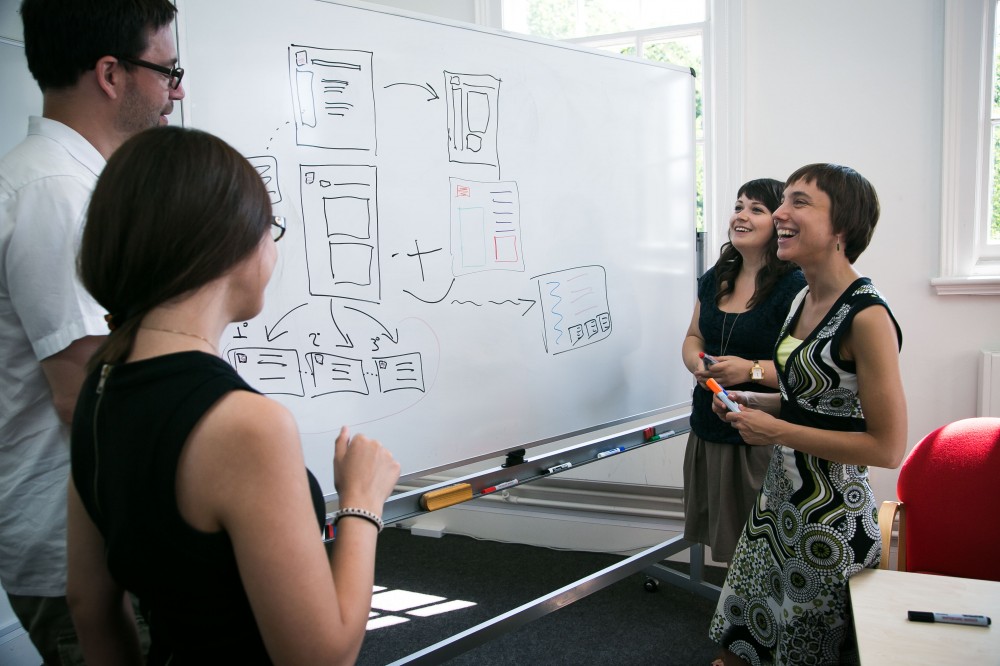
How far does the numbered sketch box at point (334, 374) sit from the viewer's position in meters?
1.55

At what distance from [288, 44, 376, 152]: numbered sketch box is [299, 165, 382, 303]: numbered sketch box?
7 cm

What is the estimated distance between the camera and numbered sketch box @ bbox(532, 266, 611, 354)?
6.54 feet

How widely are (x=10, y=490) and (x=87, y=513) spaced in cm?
36

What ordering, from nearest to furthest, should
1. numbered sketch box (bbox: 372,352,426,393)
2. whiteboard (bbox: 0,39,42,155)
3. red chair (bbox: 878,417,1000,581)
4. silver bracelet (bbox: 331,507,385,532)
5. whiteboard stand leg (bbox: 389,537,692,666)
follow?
silver bracelet (bbox: 331,507,385,532)
red chair (bbox: 878,417,1000,581)
numbered sketch box (bbox: 372,352,426,393)
whiteboard stand leg (bbox: 389,537,692,666)
whiteboard (bbox: 0,39,42,155)

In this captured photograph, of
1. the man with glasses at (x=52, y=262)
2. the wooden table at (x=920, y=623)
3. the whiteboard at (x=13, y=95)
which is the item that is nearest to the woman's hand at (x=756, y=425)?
the wooden table at (x=920, y=623)

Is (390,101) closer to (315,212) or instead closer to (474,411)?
(315,212)

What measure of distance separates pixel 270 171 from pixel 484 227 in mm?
577

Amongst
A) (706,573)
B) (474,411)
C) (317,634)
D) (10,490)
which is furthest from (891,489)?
(10,490)

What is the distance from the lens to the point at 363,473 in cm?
82

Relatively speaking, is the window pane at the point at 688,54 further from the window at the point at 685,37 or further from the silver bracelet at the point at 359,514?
the silver bracelet at the point at 359,514

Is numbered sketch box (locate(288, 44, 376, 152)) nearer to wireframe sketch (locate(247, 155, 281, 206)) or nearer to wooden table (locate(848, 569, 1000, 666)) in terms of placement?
wireframe sketch (locate(247, 155, 281, 206))

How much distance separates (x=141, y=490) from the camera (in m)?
0.67

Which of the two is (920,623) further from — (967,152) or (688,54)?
(688,54)

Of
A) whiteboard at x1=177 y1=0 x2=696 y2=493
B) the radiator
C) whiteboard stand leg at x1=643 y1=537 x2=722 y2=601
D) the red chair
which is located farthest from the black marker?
the radiator
